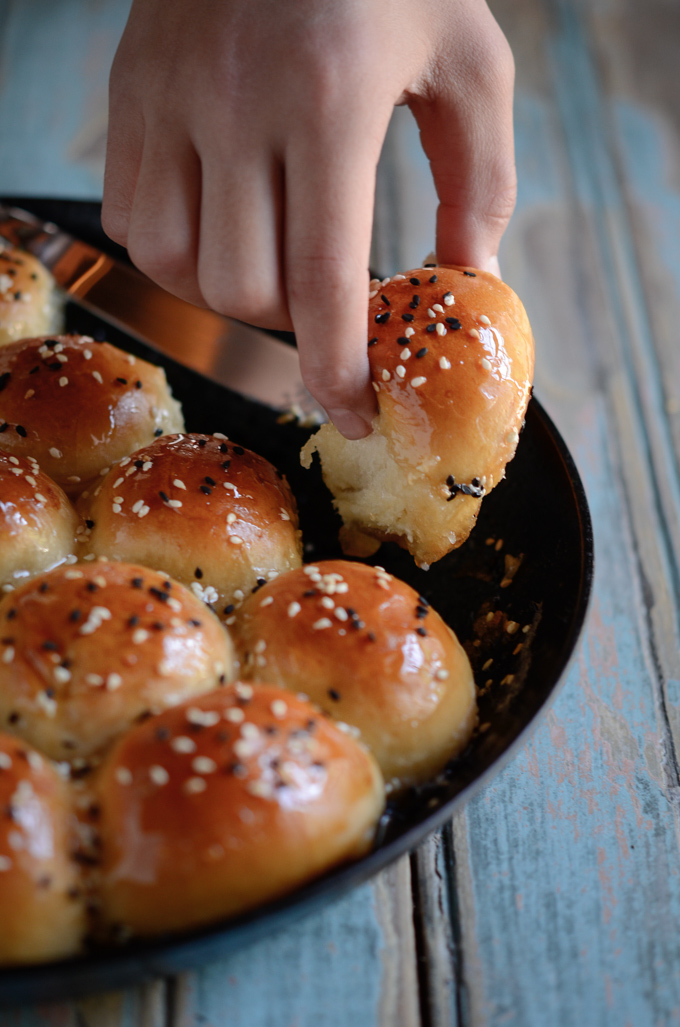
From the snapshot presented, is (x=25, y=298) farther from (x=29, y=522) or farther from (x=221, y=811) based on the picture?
(x=221, y=811)

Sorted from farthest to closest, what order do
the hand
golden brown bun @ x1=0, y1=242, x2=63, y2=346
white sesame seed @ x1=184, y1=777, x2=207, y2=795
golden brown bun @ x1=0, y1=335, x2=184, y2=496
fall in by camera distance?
golden brown bun @ x1=0, y1=242, x2=63, y2=346 → golden brown bun @ x1=0, y1=335, x2=184, y2=496 → the hand → white sesame seed @ x1=184, y1=777, x2=207, y2=795

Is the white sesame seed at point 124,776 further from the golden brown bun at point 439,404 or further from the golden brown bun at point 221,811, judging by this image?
the golden brown bun at point 439,404

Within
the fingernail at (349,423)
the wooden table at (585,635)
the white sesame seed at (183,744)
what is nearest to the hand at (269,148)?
the fingernail at (349,423)

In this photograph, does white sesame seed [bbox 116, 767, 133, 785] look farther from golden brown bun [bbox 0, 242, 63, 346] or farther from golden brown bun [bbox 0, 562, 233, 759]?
golden brown bun [bbox 0, 242, 63, 346]

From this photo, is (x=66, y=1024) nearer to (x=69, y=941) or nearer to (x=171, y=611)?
(x=69, y=941)

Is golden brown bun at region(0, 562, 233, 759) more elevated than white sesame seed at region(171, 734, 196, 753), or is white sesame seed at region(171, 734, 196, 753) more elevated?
white sesame seed at region(171, 734, 196, 753)

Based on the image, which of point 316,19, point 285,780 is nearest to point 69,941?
point 285,780

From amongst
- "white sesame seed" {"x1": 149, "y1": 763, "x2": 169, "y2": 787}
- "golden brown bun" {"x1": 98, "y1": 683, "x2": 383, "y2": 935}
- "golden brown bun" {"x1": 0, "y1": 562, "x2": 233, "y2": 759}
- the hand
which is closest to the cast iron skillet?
"golden brown bun" {"x1": 98, "y1": 683, "x2": 383, "y2": 935}
